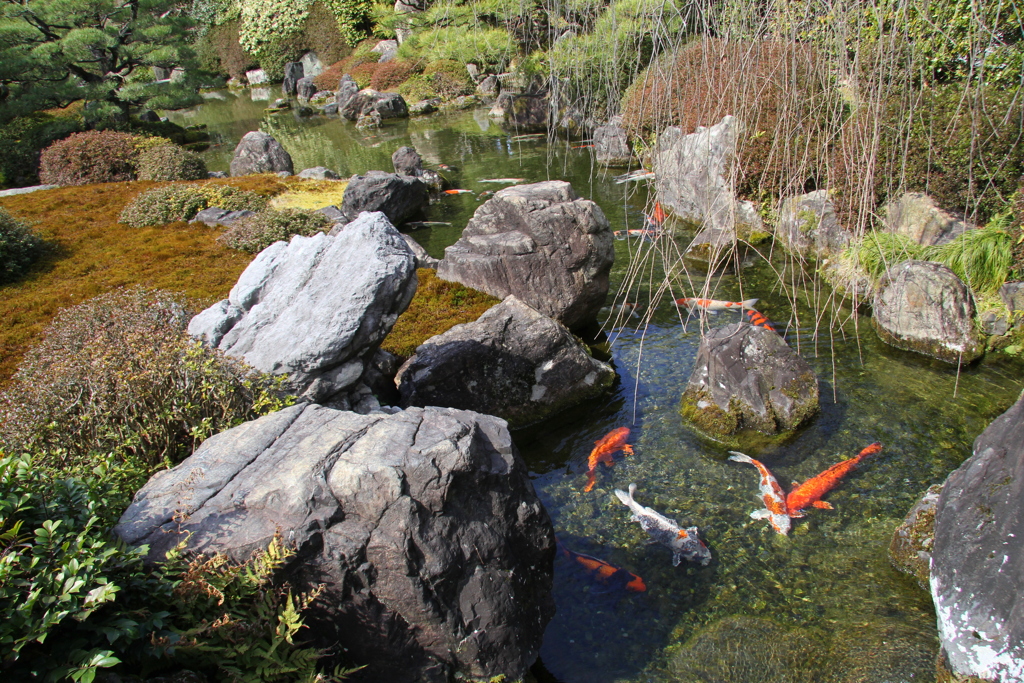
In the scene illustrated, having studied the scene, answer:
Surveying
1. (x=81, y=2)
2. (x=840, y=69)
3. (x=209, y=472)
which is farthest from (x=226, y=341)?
(x=81, y=2)

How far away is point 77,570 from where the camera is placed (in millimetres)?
2760

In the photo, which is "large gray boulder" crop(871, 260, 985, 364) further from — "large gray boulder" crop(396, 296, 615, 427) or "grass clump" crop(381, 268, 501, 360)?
"grass clump" crop(381, 268, 501, 360)

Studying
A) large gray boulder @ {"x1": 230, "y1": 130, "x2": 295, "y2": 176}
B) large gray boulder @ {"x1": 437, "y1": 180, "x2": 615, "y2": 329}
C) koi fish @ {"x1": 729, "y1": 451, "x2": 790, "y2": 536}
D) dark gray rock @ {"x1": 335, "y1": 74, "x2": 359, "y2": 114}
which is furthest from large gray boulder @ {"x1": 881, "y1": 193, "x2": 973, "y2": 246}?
dark gray rock @ {"x1": 335, "y1": 74, "x2": 359, "y2": 114}

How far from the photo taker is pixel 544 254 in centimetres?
866

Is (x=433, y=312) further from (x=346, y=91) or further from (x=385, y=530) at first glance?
(x=346, y=91)

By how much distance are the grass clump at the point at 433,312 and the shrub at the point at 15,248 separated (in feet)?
21.7

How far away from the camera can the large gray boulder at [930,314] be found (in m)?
7.53

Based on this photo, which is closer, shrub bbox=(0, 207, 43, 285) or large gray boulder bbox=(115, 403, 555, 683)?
large gray boulder bbox=(115, 403, 555, 683)

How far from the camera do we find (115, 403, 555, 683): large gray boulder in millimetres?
3520

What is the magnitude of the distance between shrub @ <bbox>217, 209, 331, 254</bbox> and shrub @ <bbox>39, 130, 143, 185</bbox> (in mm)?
7313

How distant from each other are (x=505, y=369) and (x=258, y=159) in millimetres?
14638

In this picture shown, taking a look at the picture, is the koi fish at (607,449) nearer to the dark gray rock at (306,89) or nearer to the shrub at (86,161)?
the shrub at (86,161)

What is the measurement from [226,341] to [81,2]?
18342 mm

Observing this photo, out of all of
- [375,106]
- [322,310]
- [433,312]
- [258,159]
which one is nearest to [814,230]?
[433,312]
